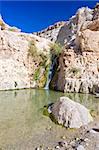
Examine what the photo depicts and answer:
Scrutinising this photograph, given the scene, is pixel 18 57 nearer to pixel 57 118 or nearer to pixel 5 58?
pixel 5 58

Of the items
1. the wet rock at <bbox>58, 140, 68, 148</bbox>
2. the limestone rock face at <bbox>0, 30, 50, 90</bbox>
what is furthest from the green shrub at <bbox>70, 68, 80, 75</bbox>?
the wet rock at <bbox>58, 140, 68, 148</bbox>

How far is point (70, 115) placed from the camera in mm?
12055

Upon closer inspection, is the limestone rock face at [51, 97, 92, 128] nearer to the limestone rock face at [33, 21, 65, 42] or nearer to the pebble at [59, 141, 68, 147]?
the pebble at [59, 141, 68, 147]

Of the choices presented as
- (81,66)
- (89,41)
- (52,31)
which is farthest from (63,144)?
(52,31)

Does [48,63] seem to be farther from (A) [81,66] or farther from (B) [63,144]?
(B) [63,144]

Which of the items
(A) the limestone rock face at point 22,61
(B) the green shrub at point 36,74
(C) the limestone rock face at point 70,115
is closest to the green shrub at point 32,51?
(A) the limestone rock face at point 22,61

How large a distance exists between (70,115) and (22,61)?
2115 centimetres

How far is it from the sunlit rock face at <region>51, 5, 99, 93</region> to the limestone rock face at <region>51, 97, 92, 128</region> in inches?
532

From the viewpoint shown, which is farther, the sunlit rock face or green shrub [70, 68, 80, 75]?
green shrub [70, 68, 80, 75]

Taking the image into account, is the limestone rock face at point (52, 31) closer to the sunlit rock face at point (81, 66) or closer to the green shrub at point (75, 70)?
the sunlit rock face at point (81, 66)

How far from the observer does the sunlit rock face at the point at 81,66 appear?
89.4 feet

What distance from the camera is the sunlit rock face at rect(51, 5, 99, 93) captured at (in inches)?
1073

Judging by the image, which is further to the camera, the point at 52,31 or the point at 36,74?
the point at 52,31

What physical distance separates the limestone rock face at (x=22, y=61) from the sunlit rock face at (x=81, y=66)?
2.87m
